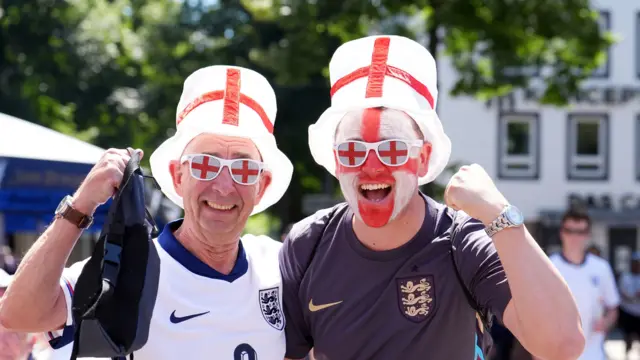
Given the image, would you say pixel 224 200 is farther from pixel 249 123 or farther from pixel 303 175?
pixel 303 175

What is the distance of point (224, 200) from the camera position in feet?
10.7

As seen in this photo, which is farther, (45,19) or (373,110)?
(45,19)

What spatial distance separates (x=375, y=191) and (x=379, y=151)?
0.15m

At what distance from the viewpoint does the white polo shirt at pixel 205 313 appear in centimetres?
312

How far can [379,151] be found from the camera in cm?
325

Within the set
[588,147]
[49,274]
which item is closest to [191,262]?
[49,274]

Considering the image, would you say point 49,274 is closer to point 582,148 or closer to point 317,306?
point 317,306

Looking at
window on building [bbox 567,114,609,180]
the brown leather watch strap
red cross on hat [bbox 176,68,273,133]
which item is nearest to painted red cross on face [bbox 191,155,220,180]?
red cross on hat [bbox 176,68,273,133]

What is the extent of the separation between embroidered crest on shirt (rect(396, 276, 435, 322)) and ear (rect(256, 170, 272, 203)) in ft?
2.17

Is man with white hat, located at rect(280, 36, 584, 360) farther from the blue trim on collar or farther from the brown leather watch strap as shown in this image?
the brown leather watch strap

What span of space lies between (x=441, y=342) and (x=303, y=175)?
16207 mm

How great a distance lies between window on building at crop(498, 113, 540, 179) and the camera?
Result: 27.1 m

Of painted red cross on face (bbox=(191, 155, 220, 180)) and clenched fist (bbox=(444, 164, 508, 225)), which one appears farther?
painted red cross on face (bbox=(191, 155, 220, 180))

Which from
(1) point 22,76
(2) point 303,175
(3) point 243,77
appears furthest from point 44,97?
(3) point 243,77
